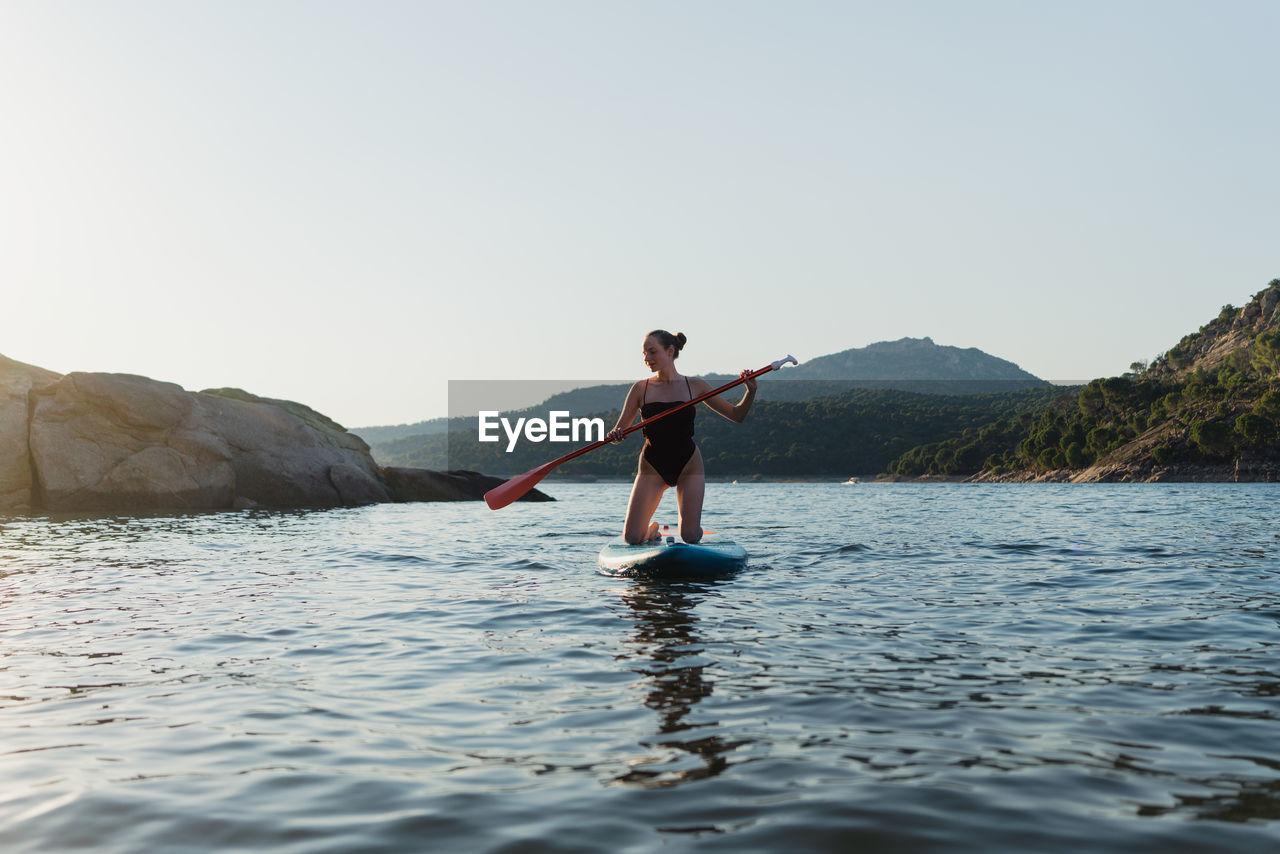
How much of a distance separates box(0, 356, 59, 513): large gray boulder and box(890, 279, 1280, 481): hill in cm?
6706

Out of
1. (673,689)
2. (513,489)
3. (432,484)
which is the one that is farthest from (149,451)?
(673,689)

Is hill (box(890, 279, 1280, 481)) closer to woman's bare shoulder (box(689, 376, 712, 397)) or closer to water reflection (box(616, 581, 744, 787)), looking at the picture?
woman's bare shoulder (box(689, 376, 712, 397))

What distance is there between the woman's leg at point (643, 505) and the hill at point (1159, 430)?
66.6m

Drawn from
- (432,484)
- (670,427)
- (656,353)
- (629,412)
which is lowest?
(432,484)

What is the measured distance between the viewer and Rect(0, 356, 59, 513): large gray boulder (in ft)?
84.1

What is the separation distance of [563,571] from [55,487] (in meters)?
Answer: 21.4

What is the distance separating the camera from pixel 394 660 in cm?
575

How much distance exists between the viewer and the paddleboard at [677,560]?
9203 millimetres

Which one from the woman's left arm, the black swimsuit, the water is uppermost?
the woman's left arm

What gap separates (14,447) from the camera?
85.9 feet

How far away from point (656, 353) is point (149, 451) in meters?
23.0

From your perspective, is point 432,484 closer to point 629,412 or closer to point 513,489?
point 513,489

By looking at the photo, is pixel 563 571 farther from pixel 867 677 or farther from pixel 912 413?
pixel 912 413

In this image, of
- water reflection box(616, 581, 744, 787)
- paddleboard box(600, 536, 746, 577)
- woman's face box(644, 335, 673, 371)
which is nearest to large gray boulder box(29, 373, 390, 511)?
paddleboard box(600, 536, 746, 577)
